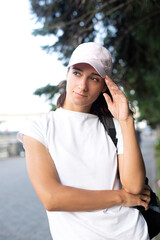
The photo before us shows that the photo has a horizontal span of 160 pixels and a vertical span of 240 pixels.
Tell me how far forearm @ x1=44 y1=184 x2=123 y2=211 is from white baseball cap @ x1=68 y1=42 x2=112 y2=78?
730 millimetres

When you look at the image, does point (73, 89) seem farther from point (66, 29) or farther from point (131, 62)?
point (131, 62)

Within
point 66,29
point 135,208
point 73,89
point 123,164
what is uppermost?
point 66,29

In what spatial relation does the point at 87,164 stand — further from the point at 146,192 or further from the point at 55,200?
the point at 146,192

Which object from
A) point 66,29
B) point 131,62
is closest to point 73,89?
point 66,29

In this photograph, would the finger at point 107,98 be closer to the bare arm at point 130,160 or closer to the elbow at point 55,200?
the bare arm at point 130,160

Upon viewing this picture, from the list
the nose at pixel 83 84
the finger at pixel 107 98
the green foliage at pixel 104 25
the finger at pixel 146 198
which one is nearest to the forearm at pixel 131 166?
the finger at pixel 146 198

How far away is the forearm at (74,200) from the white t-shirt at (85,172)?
0.05 meters

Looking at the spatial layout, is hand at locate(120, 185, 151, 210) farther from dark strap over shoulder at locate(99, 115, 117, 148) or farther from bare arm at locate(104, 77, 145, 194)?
dark strap over shoulder at locate(99, 115, 117, 148)

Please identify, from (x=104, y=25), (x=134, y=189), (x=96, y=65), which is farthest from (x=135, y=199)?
(x=104, y=25)

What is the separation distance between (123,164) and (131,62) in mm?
4680

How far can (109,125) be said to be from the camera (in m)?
1.87

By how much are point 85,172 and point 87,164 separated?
0.05 m

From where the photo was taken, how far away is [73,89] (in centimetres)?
175

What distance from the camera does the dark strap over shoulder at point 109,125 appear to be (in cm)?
→ 179
